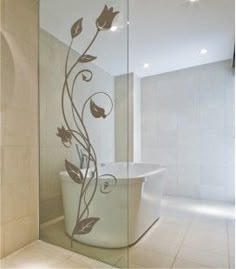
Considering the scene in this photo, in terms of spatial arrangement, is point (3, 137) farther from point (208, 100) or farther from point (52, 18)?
point (208, 100)

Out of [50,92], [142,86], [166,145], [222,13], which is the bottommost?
[166,145]

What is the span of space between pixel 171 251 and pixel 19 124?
5.73ft

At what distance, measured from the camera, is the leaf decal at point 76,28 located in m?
1.79

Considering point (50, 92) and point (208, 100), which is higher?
point (208, 100)

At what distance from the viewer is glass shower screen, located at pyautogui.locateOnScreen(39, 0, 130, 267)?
1733 mm

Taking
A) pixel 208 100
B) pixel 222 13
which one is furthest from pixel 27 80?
pixel 208 100

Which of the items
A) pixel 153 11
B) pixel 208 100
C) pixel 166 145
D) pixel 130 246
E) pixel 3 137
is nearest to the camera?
pixel 3 137

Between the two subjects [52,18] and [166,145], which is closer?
[52,18]

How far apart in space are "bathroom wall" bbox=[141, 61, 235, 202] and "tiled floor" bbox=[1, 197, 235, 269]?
1.15 meters

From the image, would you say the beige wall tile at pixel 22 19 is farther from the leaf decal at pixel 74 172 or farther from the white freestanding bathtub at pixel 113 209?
the white freestanding bathtub at pixel 113 209

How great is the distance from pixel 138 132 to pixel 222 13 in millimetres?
2464

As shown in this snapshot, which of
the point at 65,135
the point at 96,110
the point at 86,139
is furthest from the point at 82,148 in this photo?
the point at 96,110

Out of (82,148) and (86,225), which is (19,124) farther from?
(86,225)

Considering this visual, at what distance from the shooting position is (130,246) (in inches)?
76.4
